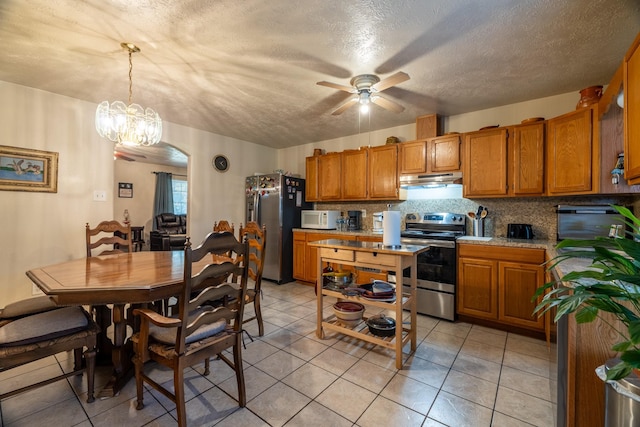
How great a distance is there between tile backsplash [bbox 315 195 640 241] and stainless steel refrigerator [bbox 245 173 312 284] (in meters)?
1.78

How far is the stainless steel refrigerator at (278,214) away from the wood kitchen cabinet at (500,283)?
2562 millimetres

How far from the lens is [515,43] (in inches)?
80.3

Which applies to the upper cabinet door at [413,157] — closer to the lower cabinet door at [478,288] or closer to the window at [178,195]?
the lower cabinet door at [478,288]

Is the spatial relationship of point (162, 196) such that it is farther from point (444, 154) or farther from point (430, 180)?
point (444, 154)

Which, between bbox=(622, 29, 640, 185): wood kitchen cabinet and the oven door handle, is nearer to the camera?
bbox=(622, 29, 640, 185): wood kitchen cabinet

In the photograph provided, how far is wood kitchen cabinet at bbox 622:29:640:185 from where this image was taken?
139cm

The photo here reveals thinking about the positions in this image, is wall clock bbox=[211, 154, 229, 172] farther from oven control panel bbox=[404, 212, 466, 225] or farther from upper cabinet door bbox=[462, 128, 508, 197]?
upper cabinet door bbox=[462, 128, 508, 197]

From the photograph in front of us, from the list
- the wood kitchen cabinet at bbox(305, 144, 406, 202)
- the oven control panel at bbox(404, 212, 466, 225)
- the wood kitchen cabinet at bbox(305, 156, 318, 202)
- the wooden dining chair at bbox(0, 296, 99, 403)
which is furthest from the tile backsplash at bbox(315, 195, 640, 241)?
the wooden dining chair at bbox(0, 296, 99, 403)

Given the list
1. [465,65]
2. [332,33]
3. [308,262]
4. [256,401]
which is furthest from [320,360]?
[465,65]

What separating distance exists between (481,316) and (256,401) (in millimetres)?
2357

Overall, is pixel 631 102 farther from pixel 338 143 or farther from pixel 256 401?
pixel 338 143

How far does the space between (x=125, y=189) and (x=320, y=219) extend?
6155mm

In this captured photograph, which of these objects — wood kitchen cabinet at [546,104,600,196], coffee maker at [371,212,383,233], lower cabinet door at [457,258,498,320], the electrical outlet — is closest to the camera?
wood kitchen cabinet at [546,104,600,196]

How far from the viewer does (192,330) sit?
4.65 feet
